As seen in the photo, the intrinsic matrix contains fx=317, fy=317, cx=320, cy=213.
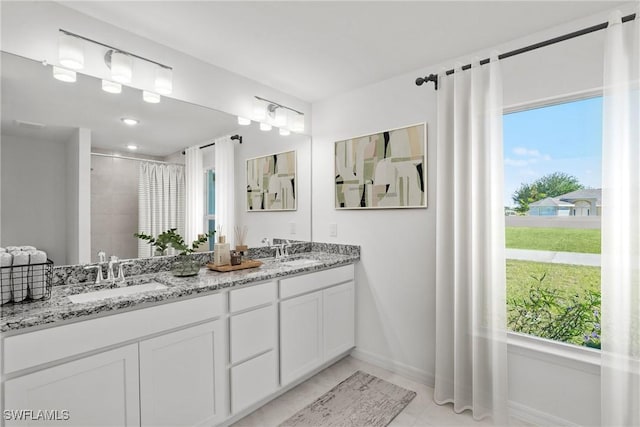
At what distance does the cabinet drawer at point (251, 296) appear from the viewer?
6.25ft

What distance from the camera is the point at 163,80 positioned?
2025 millimetres

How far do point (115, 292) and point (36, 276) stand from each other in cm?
38

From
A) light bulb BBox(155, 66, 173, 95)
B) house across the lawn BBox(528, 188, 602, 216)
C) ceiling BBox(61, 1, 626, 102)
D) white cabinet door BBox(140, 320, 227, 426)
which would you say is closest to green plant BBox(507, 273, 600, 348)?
house across the lawn BBox(528, 188, 602, 216)

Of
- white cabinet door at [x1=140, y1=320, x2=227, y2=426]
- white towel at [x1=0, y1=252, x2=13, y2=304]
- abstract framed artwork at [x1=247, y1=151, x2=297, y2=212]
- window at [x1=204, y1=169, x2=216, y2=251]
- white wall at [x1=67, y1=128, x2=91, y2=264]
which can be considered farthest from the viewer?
abstract framed artwork at [x1=247, y1=151, x2=297, y2=212]

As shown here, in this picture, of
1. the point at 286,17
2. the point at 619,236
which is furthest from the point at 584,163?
the point at 286,17

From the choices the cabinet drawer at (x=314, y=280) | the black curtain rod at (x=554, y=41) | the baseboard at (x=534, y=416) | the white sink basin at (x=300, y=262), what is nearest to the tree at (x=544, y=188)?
the black curtain rod at (x=554, y=41)

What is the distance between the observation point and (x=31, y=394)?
123 cm

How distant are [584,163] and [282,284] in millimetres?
2045

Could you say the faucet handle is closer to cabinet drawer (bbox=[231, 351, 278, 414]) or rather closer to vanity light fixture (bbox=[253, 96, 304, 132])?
cabinet drawer (bbox=[231, 351, 278, 414])

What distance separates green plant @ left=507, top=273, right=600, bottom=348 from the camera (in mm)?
1966

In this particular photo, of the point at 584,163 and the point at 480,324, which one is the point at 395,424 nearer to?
the point at 480,324

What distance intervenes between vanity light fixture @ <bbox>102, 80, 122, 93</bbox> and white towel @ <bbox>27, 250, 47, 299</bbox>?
99cm

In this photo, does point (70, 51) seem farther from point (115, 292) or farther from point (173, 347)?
point (173, 347)

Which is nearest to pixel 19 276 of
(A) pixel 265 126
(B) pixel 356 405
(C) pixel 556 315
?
(A) pixel 265 126
